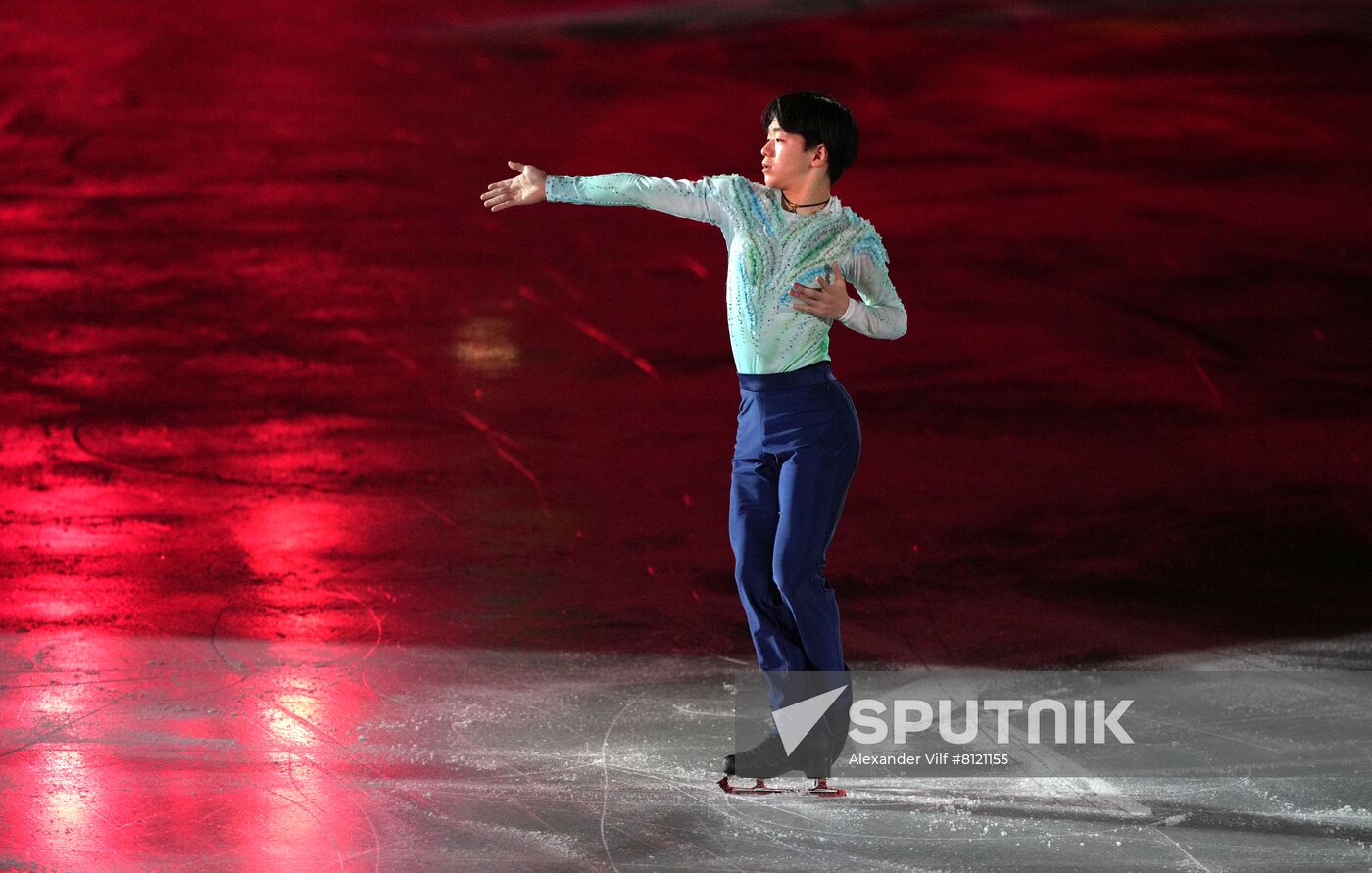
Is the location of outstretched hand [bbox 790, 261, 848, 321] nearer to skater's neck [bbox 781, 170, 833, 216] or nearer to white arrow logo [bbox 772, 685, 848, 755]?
skater's neck [bbox 781, 170, 833, 216]

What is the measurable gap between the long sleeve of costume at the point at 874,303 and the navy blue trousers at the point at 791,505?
5.5 inches

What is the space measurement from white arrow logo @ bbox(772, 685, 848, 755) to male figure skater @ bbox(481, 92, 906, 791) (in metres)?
0.02

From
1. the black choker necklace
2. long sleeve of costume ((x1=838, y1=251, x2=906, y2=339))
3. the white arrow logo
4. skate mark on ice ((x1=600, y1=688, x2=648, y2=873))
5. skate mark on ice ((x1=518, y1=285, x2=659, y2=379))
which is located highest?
the black choker necklace

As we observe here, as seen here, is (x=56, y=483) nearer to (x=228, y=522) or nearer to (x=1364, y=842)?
(x=228, y=522)

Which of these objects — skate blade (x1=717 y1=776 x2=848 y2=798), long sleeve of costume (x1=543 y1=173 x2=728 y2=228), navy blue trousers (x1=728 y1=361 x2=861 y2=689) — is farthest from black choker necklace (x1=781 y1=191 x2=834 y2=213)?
skate blade (x1=717 y1=776 x2=848 y2=798)

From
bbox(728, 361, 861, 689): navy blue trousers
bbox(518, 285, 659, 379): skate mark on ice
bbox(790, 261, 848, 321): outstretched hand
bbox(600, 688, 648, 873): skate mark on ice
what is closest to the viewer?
bbox(600, 688, 648, 873): skate mark on ice

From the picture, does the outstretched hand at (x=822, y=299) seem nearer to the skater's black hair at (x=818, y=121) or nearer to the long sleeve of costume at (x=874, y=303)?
the long sleeve of costume at (x=874, y=303)

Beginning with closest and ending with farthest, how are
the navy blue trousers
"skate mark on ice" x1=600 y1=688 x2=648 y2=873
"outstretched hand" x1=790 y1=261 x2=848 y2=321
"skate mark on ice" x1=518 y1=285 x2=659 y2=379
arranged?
"skate mark on ice" x1=600 y1=688 x2=648 y2=873 → "outstretched hand" x1=790 y1=261 x2=848 y2=321 → the navy blue trousers → "skate mark on ice" x1=518 y1=285 x2=659 y2=379

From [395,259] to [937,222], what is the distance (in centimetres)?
292

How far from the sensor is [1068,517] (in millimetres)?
5902

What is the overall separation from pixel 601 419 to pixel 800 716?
3.41 meters

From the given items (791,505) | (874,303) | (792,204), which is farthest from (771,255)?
(791,505)

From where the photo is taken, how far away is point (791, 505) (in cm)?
358

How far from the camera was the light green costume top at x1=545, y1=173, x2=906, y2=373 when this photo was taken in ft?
11.8
